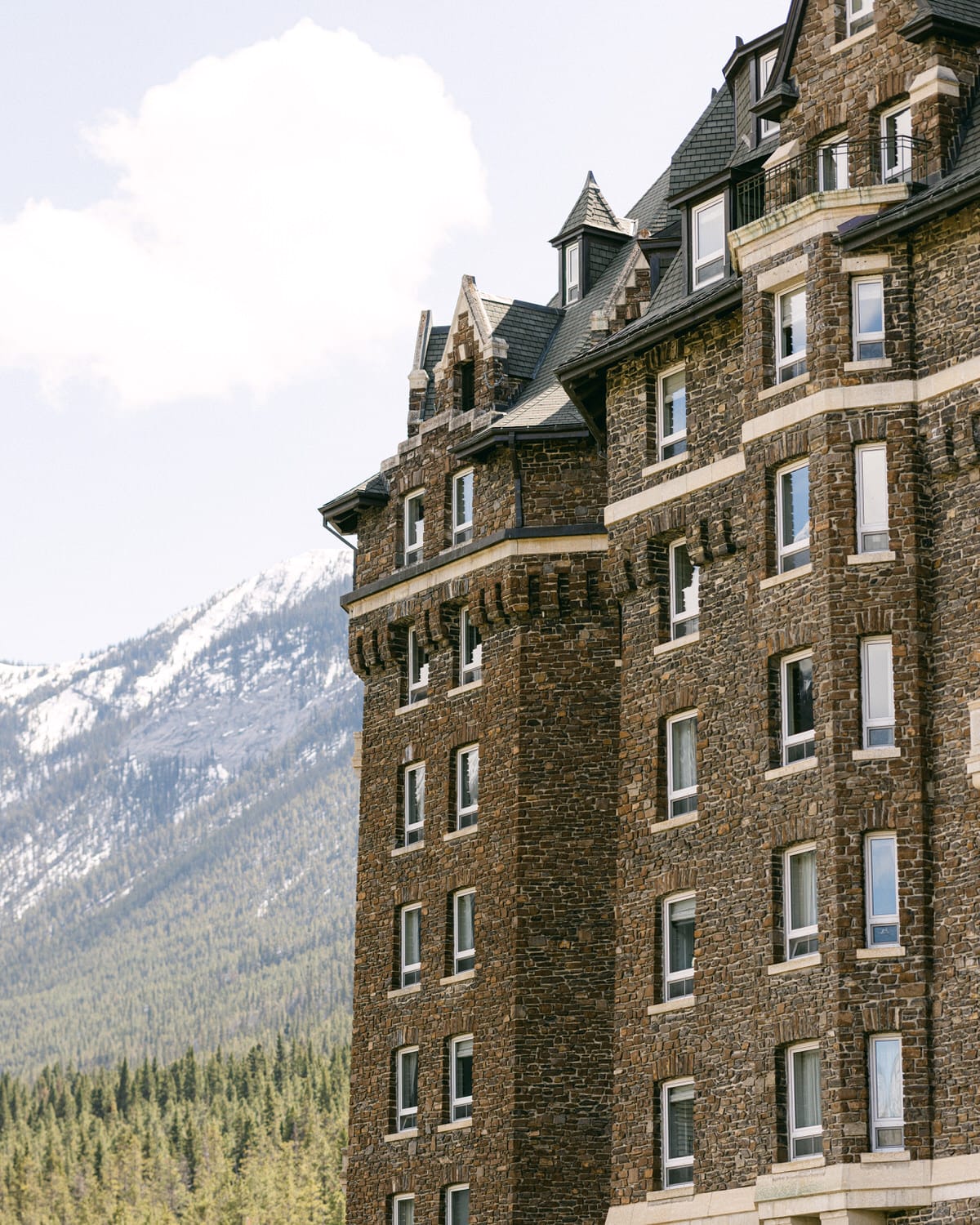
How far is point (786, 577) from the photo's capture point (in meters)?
44.4

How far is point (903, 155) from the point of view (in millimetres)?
45906

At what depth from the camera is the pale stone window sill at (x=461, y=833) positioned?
5616 cm

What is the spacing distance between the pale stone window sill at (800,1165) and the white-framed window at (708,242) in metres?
20.2

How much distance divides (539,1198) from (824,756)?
14.8 metres

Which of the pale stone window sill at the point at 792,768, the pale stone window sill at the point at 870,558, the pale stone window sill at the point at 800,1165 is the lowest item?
the pale stone window sill at the point at 800,1165

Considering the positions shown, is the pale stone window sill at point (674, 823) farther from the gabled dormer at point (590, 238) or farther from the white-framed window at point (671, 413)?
the gabled dormer at point (590, 238)

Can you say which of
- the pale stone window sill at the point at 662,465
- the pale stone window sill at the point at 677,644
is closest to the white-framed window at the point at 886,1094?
the pale stone window sill at the point at 677,644

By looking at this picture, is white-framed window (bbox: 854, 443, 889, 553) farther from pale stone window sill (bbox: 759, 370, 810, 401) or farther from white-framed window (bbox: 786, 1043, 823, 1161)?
white-framed window (bbox: 786, 1043, 823, 1161)

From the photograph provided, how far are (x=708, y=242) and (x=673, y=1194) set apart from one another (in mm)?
21448

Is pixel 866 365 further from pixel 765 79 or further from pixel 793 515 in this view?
pixel 765 79

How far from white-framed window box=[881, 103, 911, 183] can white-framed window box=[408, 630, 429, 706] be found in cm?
1959

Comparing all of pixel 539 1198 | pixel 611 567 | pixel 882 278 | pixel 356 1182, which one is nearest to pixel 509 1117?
pixel 539 1198

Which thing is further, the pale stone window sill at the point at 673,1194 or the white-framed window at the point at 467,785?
the white-framed window at the point at 467,785

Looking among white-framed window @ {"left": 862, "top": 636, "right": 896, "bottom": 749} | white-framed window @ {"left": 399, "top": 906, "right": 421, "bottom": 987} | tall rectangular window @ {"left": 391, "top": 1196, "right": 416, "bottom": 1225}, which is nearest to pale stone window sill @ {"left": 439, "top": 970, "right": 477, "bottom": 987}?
white-framed window @ {"left": 399, "top": 906, "right": 421, "bottom": 987}
